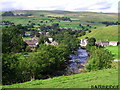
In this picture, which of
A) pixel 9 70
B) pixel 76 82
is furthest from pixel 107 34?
pixel 76 82

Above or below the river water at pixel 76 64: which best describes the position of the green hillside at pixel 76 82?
above

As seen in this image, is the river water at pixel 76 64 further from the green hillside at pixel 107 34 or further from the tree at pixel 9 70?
the green hillside at pixel 107 34

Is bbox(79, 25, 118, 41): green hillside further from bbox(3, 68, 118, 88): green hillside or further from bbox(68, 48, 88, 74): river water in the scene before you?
bbox(3, 68, 118, 88): green hillside

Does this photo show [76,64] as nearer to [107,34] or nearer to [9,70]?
[9,70]

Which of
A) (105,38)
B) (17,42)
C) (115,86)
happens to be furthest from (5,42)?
(105,38)

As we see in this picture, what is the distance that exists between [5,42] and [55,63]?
14541 mm

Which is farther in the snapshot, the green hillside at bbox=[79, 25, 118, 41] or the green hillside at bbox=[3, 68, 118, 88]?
the green hillside at bbox=[79, 25, 118, 41]

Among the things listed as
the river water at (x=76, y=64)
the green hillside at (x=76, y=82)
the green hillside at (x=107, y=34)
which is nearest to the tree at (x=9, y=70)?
the green hillside at (x=76, y=82)

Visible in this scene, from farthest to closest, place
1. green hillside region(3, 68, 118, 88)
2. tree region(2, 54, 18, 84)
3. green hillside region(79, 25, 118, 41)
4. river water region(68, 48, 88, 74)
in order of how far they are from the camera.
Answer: green hillside region(79, 25, 118, 41) < river water region(68, 48, 88, 74) < tree region(2, 54, 18, 84) < green hillside region(3, 68, 118, 88)

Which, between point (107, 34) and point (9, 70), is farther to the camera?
point (107, 34)

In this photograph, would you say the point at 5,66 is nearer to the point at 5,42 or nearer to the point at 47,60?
the point at 5,42

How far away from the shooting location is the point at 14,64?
30547mm

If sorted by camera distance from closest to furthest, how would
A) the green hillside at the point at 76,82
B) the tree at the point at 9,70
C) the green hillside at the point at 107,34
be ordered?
the green hillside at the point at 76,82
the tree at the point at 9,70
the green hillside at the point at 107,34

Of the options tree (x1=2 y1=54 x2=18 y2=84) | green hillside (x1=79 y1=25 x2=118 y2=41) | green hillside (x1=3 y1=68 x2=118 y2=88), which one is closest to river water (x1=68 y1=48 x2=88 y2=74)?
tree (x1=2 y1=54 x2=18 y2=84)
